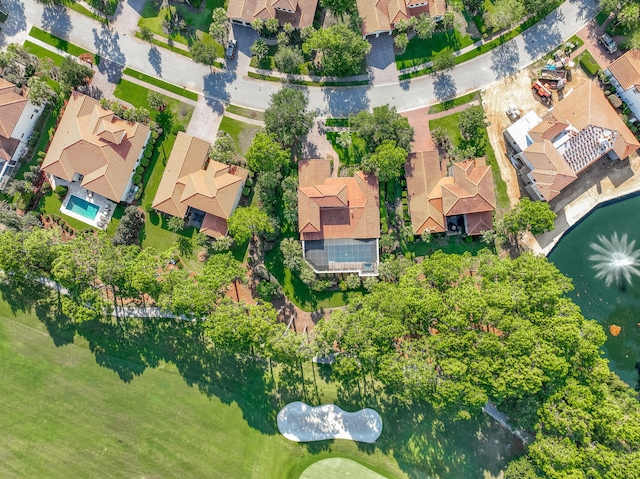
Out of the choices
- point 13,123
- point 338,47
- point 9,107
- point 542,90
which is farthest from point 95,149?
point 542,90

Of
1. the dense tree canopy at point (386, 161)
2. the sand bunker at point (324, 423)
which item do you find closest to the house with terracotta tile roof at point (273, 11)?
the dense tree canopy at point (386, 161)

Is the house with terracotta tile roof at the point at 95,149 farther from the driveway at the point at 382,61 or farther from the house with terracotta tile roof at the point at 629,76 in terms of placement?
the house with terracotta tile roof at the point at 629,76

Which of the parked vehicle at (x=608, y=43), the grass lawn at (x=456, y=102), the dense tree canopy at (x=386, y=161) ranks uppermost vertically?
the parked vehicle at (x=608, y=43)

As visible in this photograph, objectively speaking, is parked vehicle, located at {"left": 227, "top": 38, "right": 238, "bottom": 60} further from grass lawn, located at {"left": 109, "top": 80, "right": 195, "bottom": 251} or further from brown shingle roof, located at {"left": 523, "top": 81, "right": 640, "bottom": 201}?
brown shingle roof, located at {"left": 523, "top": 81, "right": 640, "bottom": 201}

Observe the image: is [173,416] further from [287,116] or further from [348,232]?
[287,116]

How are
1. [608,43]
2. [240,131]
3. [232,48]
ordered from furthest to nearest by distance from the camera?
[240,131] → [232,48] → [608,43]

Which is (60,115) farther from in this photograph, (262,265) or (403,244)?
(403,244)
